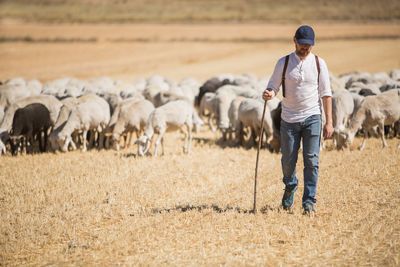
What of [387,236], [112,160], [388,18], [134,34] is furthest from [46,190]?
[388,18]

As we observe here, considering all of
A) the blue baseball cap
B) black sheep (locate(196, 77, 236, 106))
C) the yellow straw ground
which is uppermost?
black sheep (locate(196, 77, 236, 106))

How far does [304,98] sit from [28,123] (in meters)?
9.48

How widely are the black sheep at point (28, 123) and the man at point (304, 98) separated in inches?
355

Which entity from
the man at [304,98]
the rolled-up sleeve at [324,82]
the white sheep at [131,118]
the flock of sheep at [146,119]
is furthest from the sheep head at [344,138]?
the rolled-up sleeve at [324,82]

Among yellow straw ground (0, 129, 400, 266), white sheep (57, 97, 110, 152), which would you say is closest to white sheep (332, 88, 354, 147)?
yellow straw ground (0, 129, 400, 266)

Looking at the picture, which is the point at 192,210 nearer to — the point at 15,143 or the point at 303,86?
the point at 303,86

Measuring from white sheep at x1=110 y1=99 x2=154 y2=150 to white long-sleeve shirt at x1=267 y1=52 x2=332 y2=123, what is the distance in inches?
303

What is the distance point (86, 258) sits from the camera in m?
5.82

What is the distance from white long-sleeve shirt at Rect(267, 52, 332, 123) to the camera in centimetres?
627

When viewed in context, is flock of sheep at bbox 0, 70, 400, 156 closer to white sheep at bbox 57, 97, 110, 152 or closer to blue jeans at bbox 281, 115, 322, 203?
white sheep at bbox 57, 97, 110, 152

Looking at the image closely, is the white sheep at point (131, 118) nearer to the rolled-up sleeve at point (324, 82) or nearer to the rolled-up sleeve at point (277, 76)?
the rolled-up sleeve at point (277, 76)

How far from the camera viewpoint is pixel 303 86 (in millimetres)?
6289

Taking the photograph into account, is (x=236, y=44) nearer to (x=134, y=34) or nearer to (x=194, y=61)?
(x=194, y=61)

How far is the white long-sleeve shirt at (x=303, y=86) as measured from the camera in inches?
247
